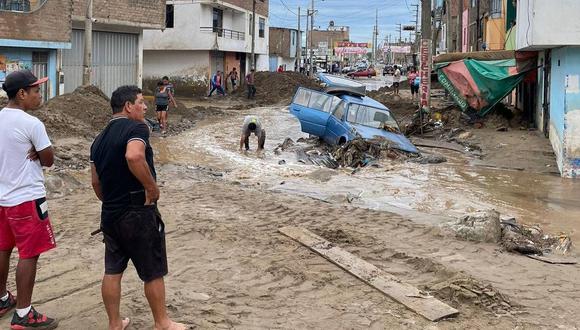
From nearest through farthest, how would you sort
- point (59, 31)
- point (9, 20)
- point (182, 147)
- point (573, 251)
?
1. point (573, 251)
2. point (182, 147)
3. point (9, 20)
4. point (59, 31)

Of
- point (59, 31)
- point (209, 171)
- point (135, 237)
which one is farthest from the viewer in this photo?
point (59, 31)

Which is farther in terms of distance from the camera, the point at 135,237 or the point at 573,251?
the point at 573,251

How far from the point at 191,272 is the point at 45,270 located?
4.30 feet

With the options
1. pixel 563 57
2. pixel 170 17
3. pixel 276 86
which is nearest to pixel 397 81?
pixel 276 86

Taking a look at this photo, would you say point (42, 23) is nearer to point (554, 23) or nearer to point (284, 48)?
point (554, 23)

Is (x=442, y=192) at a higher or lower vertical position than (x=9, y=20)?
lower

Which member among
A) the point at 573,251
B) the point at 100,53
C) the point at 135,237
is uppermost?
the point at 100,53

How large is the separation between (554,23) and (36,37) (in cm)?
1552

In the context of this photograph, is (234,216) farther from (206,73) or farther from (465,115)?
(206,73)

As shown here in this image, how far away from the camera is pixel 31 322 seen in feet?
13.4

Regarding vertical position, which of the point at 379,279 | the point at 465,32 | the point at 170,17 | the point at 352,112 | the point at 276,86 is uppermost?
the point at 170,17

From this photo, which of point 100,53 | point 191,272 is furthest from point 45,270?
point 100,53

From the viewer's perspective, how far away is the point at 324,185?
1127 cm

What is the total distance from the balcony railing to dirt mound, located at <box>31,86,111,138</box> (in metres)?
20.4
